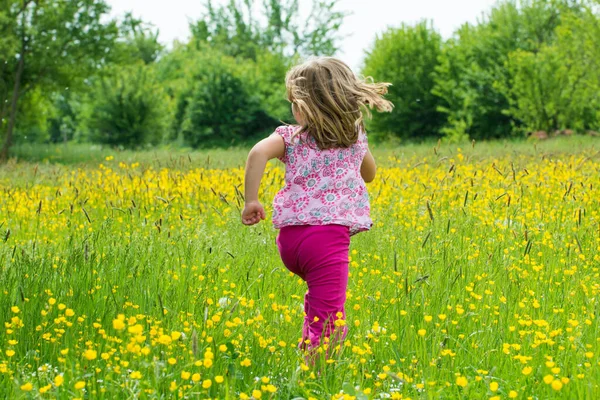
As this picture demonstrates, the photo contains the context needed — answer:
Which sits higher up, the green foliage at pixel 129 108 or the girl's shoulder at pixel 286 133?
the green foliage at pixel 129 108

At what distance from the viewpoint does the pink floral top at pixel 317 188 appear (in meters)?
3.43

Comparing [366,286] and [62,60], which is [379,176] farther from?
[62,60]

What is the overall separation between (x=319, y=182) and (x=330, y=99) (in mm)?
418

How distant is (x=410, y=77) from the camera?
103 ft

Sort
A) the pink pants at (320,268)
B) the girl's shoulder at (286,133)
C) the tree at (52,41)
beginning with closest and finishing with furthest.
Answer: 1. the pink pants at (320,268)
2. the girl's shoulder at (286,133)
3. the tree at (52,41)

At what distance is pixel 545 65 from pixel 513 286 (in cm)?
2144

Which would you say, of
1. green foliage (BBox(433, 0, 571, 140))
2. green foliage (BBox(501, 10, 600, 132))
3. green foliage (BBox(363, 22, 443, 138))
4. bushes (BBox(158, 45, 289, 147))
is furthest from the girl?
bushes (BBox(158, 45, 289, 147))

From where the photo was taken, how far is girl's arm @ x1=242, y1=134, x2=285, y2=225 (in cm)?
337

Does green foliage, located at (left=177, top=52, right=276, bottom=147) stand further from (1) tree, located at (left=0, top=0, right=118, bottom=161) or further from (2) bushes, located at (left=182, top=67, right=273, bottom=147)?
(1) tree, located at (left=0, top=0, right=118, bottom=161)

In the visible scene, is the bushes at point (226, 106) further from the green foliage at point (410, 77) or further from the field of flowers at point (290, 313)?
the field of flowers at point (290, 313)

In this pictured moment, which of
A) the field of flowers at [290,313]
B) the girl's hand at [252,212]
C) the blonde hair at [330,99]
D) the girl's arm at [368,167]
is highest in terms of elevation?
the blonde hair at [330,99]

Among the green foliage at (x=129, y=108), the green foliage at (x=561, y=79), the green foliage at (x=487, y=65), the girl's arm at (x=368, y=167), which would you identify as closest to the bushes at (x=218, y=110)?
the green foliage at (x=129, y=108)

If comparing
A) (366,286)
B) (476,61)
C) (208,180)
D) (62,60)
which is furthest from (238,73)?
(366,286)

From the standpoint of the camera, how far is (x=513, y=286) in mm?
4352
